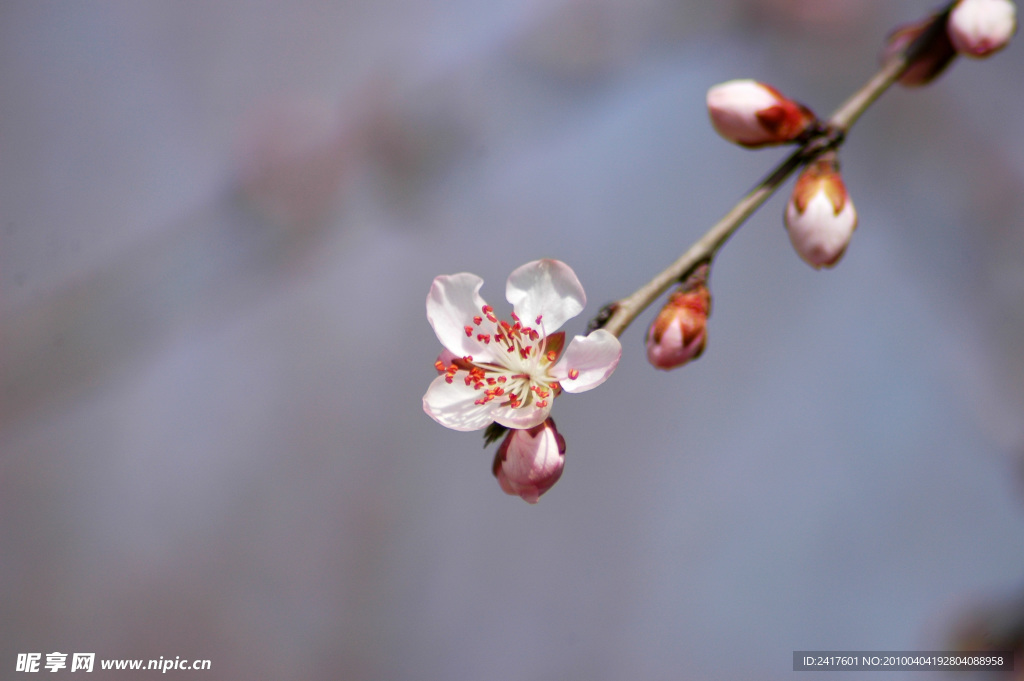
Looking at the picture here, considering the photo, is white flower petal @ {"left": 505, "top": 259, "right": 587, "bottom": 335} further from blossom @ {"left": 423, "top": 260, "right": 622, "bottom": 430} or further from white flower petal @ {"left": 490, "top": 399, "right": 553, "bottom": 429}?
white flower petal @ {"left": 490, "top": 399, "right": 553, "bottom": 429}

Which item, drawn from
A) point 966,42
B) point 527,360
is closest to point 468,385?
point 527,360

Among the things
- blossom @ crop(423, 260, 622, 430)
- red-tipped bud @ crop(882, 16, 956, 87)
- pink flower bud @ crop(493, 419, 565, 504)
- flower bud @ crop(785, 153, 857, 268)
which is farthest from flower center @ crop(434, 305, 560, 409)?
red-tipped bud @ crop(882, 16, 956, 87)

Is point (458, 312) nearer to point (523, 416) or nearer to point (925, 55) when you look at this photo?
point (523, 416)

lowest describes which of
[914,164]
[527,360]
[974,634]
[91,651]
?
[974,634]

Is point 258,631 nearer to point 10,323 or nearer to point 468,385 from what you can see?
point 10,323

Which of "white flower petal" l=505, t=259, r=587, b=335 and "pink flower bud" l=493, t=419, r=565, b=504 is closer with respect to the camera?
"pink flower bud" l=493, t=419, r=565, b=504

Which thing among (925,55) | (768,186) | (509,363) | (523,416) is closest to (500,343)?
(509,363)
